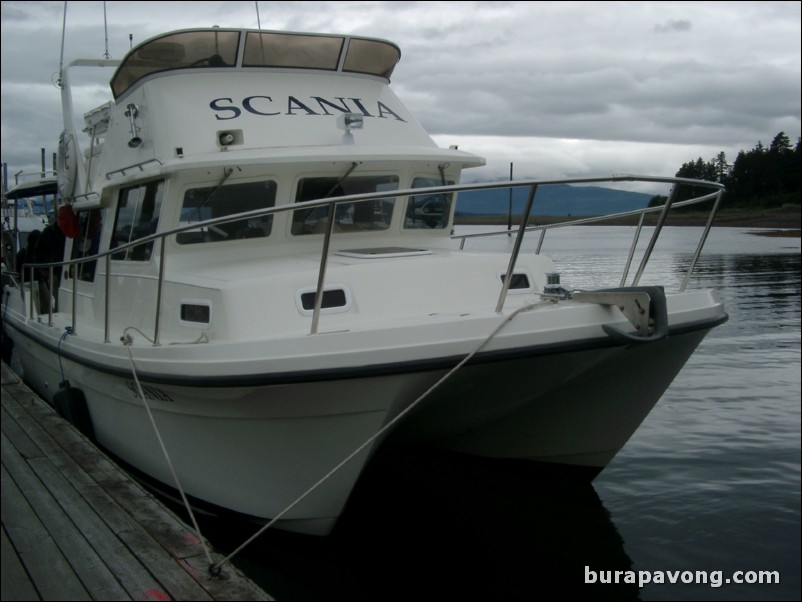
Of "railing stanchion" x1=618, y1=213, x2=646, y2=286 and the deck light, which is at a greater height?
the deck light

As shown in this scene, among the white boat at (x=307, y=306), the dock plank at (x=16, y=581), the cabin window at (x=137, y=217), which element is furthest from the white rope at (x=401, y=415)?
the cabin window at (x=137, y=217)

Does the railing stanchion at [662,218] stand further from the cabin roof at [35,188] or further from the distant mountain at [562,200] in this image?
the cabin roof at [35,188]

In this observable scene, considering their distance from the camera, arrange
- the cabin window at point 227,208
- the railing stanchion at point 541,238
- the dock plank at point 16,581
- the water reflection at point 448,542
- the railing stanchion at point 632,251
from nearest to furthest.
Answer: the dock plank at point 16,581 < the water reflection at point 448,542 < the cabin window at point 227,208 < the railing stanchion at point 632,251 < the railing stanchion at point 541,238

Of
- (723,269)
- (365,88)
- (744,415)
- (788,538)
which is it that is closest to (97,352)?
(365,88)

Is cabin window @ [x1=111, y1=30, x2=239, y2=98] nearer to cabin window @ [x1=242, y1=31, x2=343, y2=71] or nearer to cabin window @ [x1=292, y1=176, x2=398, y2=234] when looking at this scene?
cabin window @ [x1=242, y1=31, x2=343, y2=71]

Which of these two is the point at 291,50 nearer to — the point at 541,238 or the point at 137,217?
the point at 137,217

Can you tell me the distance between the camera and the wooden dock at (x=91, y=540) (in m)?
3.61

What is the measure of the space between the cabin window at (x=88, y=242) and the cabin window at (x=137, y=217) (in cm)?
44

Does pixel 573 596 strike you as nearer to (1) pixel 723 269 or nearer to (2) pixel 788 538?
(2) pixel 788 538

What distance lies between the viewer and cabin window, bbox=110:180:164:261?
562 cm

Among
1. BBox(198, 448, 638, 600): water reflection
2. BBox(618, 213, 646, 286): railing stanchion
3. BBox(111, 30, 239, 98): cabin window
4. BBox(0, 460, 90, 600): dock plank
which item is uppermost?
BBox(111, 30, 239, 98): cabin window

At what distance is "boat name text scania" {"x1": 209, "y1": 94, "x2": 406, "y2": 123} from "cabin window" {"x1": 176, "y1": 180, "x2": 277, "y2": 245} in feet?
2.13

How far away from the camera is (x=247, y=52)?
6.00 meters

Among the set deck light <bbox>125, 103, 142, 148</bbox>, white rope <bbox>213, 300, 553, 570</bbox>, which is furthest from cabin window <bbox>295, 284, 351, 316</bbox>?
deck light <bbox>125, 103, 142, 148</bbox>
